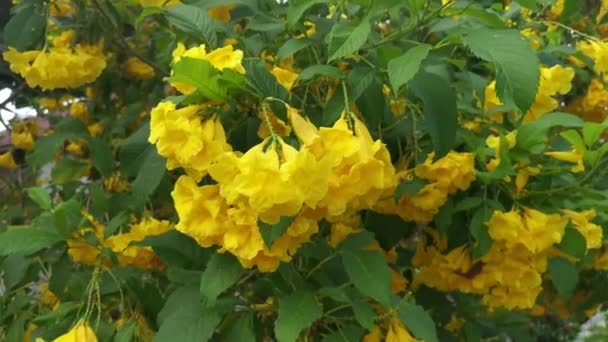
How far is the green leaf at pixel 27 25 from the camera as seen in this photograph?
1.74 meters

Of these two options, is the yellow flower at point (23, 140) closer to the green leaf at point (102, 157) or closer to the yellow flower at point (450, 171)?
the green leaf at point (102, 157)

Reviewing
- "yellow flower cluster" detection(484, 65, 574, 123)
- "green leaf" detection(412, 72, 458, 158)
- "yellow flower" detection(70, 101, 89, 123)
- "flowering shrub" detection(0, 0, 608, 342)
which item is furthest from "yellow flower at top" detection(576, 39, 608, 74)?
"yellow flower" detection(70, 101, 89, 123)

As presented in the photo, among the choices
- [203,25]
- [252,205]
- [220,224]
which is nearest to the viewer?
[252,205]

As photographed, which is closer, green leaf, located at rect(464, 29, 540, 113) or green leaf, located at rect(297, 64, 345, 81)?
green leaf, located at rect(464, 29, 540, 113)

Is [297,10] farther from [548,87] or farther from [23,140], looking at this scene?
[23,140]

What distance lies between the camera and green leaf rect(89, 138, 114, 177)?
182 cm

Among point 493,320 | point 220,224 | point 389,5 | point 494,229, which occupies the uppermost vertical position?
point 389,5

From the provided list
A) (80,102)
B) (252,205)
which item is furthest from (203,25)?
(80,102)

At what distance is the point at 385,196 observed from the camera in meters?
1.32

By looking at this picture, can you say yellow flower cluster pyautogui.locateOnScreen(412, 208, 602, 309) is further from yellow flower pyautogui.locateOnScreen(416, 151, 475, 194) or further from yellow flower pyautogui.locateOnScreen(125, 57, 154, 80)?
yellow flower pyautogui.locateOnScreen(125, 57, 154, 80)

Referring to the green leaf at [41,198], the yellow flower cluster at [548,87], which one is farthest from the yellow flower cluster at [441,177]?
the green leaf at [41,198]

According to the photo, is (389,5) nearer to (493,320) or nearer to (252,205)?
(252,205)

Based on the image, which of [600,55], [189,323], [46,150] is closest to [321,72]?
[189,323]

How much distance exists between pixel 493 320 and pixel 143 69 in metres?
1.16
